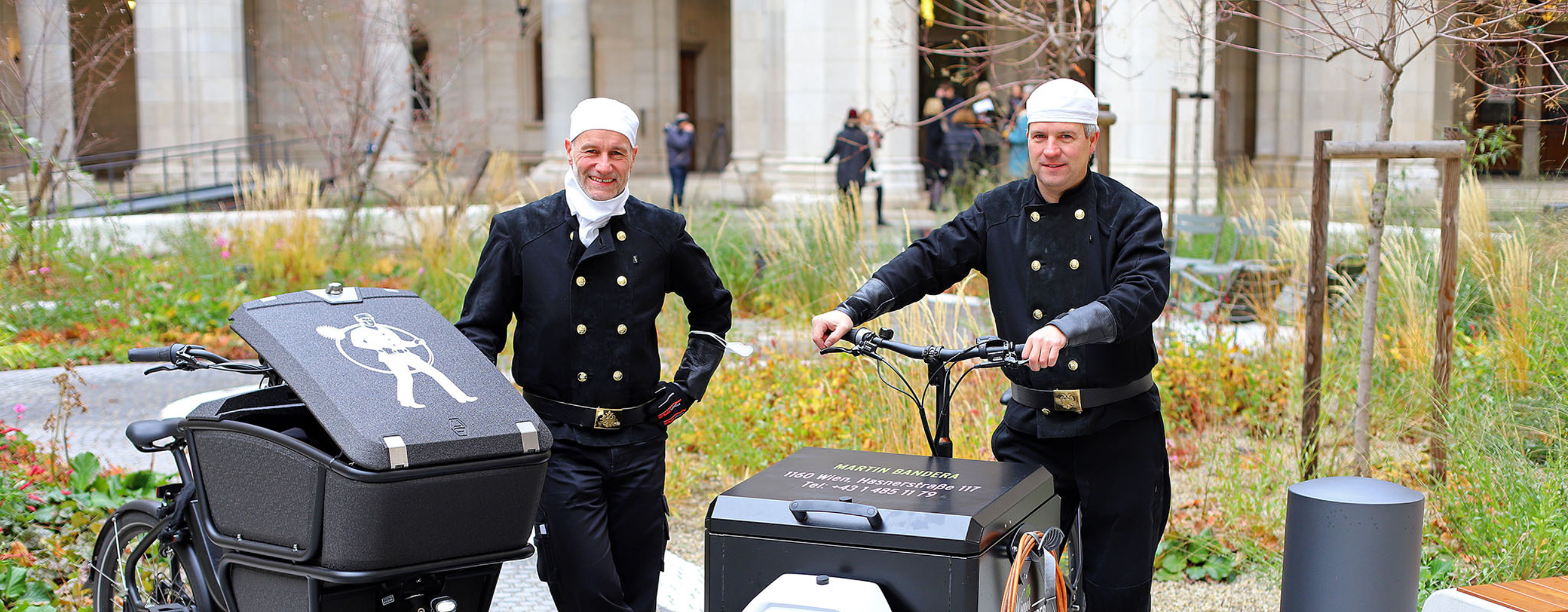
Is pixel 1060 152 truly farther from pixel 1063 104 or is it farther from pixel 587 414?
pixel 587 414

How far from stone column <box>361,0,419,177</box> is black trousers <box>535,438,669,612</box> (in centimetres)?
877

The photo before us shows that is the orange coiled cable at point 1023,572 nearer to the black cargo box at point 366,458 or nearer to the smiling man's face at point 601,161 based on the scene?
the black cargo box at point 366,458

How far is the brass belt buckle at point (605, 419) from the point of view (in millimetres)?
3301

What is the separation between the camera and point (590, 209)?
10.8 feet

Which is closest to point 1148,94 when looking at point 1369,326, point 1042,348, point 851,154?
point 851,154

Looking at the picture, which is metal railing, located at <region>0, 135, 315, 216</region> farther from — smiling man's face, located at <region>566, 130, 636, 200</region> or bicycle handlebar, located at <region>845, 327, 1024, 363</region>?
bicycle handlebar, located at <region>845, 327, 1024, 363</region>

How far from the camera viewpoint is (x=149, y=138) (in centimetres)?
1997

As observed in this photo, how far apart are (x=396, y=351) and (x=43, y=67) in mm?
8594

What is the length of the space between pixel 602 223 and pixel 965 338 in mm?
3272

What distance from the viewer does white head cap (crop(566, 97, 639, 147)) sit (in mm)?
3229

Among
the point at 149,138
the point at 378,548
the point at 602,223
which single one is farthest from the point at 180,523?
the point at 149,138

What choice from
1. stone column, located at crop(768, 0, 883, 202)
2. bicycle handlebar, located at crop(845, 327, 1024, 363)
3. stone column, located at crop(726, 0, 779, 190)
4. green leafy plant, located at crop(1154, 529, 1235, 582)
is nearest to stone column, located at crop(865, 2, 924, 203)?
stone column, located at crop(768, 0, 883, 202)

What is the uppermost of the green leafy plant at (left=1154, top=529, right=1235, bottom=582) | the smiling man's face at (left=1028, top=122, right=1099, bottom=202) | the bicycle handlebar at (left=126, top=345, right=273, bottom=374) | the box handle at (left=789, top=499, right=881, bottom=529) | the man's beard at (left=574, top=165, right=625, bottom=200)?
the smiling man's face at (left=1028, top=122, right=1099, bottom=202)

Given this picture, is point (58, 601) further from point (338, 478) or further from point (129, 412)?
point (129, 412)
